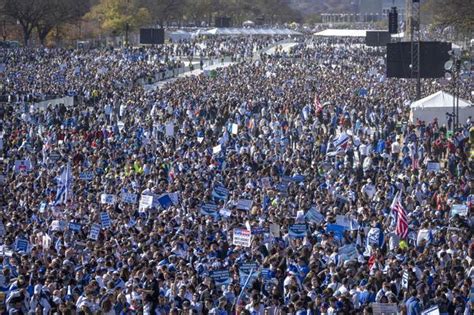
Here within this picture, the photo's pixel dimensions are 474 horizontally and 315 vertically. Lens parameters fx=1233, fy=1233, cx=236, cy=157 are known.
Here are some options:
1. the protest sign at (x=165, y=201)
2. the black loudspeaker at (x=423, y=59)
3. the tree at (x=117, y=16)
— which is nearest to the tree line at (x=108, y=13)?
the tree at (x=117, y=16)

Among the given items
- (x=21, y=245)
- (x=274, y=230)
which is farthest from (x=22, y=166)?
(x=274, y=230)

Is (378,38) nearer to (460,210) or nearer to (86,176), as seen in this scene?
(86,176)

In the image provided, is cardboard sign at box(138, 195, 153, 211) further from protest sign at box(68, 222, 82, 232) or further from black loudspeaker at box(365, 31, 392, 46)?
black loudspeaker at box(365, 31, 392, 46)

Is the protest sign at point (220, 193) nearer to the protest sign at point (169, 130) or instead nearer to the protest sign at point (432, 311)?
the protest sign at point (432, 311)

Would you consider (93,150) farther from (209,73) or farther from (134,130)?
(209,73)

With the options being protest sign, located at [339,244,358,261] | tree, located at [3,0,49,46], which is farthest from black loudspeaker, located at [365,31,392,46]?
→ protest sign, located at [339,244,358,261]

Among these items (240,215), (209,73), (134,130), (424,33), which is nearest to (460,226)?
(240,215)
